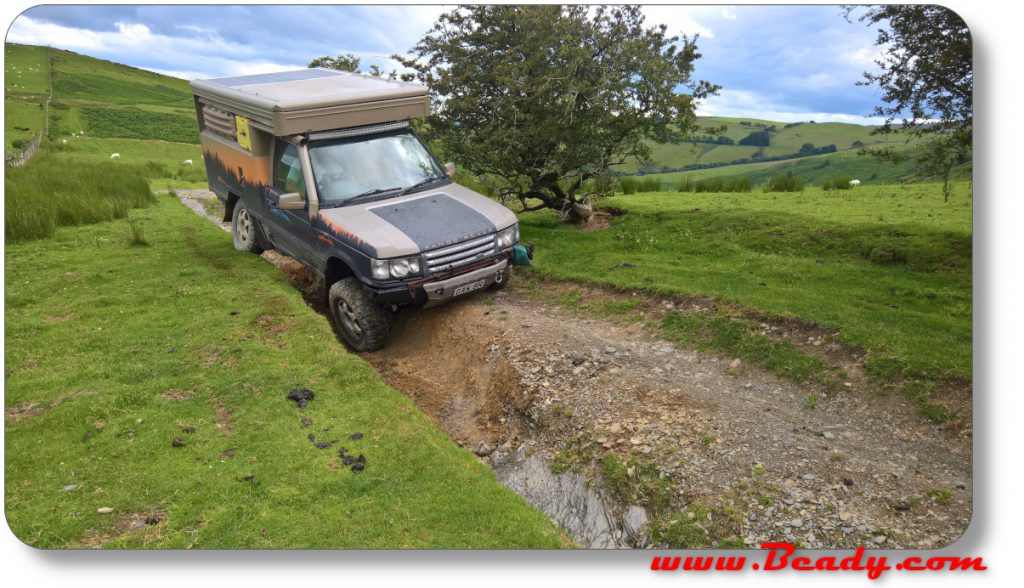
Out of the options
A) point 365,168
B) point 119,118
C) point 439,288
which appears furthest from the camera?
point 119,118

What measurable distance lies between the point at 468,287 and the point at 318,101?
11.1 feet

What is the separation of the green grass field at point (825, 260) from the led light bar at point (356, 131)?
3491mm

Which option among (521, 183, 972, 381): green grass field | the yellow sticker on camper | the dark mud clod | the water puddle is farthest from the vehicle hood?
the water puddle

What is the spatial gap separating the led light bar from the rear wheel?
145 inches

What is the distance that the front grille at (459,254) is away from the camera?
8.37 meters

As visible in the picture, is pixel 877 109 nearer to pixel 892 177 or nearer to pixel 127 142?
pixel 892 177

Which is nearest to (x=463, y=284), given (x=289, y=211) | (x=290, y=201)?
(x=290, y=201)

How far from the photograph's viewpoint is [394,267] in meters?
8.19

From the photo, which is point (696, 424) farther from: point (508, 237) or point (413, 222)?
point (413, 222)

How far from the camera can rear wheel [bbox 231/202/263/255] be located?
40.5ft

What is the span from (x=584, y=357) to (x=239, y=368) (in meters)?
4.13

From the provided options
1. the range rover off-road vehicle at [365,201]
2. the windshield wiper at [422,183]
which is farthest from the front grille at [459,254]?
the windshield wiper at [422,183]

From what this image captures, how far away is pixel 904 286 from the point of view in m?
7.79

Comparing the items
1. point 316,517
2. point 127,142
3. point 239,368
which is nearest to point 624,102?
point 239,368
